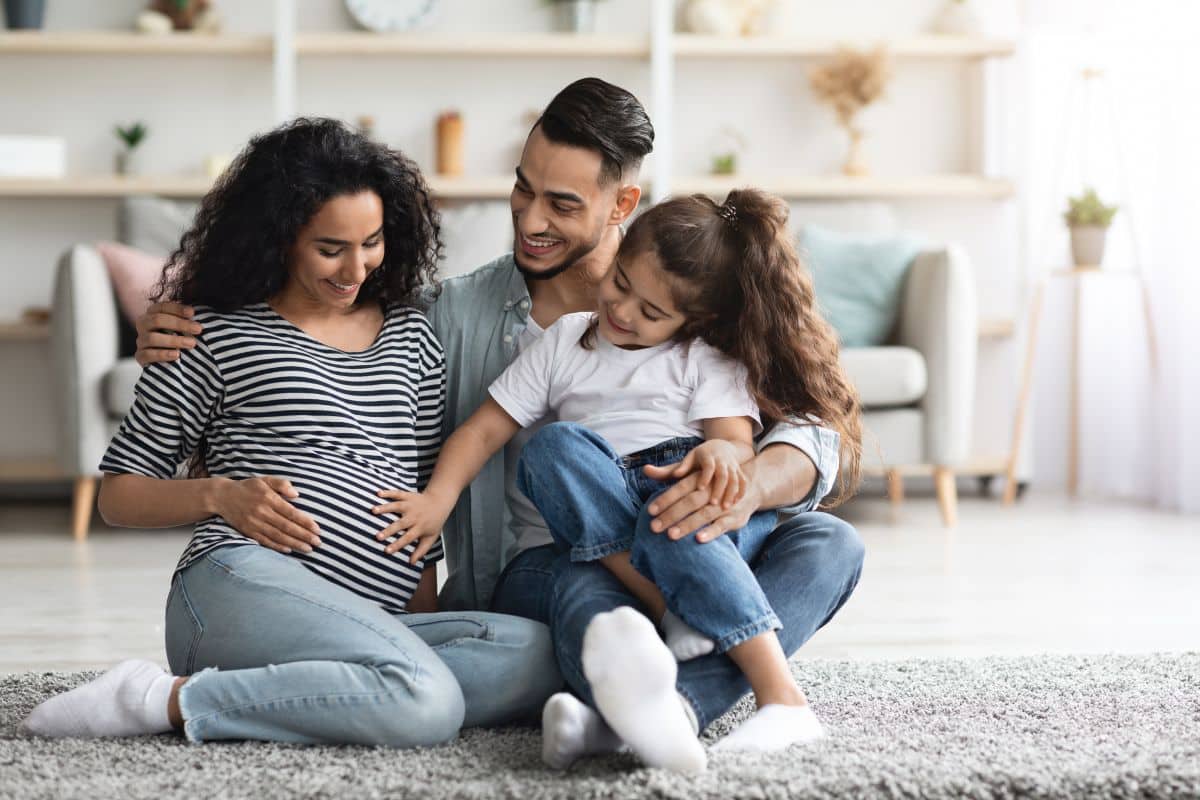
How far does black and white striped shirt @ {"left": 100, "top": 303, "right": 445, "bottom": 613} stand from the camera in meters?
1.64

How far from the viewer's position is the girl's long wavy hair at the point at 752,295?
5.62ft

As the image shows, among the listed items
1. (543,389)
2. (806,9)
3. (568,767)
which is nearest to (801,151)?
(806,9)

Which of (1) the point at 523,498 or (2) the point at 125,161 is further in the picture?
(2) the point at 125,161

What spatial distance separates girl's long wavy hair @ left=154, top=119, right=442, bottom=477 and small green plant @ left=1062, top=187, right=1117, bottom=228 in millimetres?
2920

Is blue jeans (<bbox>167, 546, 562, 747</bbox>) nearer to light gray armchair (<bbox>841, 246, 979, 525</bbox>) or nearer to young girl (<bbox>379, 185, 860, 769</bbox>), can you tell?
young girl (<bbox>379, 185, 860, 769</bbox>)

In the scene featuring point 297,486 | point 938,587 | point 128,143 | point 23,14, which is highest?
point 23,14

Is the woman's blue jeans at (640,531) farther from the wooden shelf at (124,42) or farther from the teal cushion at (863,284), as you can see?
the wooden shelf at (124,42)

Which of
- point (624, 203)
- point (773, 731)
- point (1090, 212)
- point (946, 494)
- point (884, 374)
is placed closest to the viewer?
point (773, 731)

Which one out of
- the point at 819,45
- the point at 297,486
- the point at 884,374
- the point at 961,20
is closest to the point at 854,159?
the point at 819,45

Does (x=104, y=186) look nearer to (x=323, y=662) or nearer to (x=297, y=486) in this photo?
(x=297, y=486)

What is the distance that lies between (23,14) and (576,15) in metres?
1.73

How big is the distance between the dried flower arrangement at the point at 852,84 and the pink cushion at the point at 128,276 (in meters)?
2.17

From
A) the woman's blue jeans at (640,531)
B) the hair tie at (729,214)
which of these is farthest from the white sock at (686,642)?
the hair tie at (729,214)

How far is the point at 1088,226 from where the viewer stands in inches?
163
